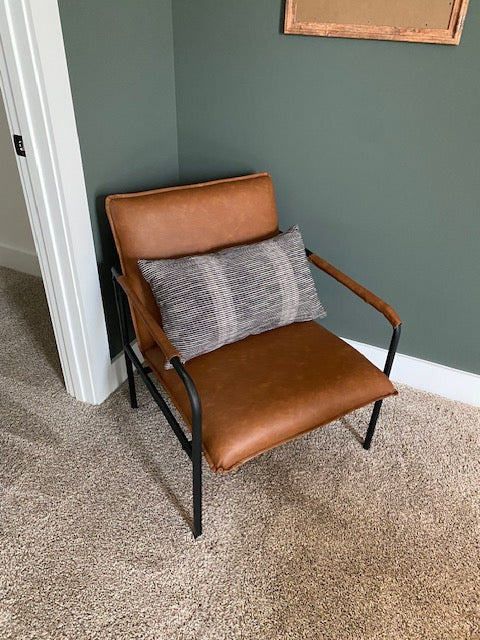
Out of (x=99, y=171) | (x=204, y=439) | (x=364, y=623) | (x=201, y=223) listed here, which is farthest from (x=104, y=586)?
(x=99, y=171)

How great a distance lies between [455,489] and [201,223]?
3.84 feet

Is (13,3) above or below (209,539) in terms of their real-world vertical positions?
above

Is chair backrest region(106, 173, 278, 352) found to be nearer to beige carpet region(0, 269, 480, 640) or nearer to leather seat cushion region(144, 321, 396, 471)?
leather seat cushion region(144, 321, 396, 471)

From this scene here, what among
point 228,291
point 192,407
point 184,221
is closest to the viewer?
point 192,407

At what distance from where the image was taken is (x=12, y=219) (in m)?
2.52

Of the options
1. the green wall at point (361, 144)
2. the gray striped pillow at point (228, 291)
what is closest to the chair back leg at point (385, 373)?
the gray striped pillow at point (228, 291)

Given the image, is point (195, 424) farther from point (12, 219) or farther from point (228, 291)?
point (12, 219)

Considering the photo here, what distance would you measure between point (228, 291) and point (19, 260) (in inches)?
65.9

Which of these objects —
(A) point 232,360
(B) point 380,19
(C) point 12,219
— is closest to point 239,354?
(A) point 232,360

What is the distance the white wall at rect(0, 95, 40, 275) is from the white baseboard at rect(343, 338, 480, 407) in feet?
5.60

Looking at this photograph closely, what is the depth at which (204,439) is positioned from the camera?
124 centimetres

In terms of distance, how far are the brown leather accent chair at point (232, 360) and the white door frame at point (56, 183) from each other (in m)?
0.12

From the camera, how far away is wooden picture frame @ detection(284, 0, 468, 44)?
1.37 metres

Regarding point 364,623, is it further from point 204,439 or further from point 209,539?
point 204,439
